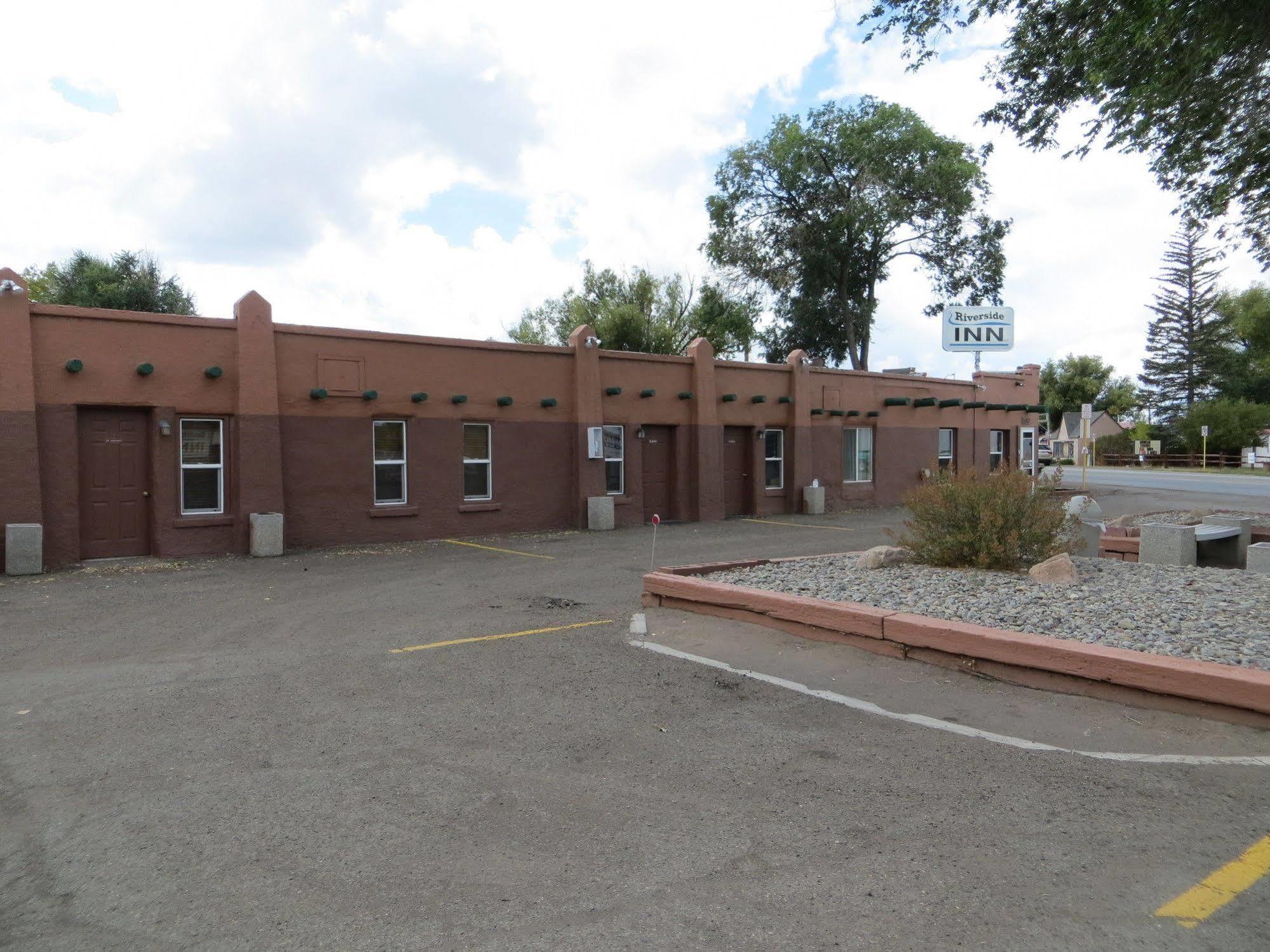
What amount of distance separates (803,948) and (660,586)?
6318 millimetres

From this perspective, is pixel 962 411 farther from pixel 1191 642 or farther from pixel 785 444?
pixel 1191 642

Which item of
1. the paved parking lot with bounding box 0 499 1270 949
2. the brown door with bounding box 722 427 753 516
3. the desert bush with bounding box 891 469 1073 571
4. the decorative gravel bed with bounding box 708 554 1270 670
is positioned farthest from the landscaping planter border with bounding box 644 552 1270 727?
the brown door with bounding box 722 427 753 516

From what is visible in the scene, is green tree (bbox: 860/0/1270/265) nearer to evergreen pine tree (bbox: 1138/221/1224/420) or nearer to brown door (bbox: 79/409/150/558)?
brown door (bbox: 79/409/150/558)

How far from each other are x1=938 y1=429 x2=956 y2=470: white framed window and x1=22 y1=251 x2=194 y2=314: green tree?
1090 inches

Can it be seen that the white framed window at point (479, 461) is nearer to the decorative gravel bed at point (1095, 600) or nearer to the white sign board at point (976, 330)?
the decorative gravel bed at point (1095, 600)

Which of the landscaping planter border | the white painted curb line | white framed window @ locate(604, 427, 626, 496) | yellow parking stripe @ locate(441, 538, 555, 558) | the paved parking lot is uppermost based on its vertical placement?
white framed window @ locate(604, 427, 626, 496)

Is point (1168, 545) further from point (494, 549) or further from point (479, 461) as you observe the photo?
point (479, 461)

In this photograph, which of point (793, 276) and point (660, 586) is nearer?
point (660, 586)

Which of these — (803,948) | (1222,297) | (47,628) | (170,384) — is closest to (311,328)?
(170,384)

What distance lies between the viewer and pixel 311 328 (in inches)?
617

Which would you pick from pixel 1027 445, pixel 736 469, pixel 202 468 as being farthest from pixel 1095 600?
pixel 1027 445

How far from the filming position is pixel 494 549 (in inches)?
623

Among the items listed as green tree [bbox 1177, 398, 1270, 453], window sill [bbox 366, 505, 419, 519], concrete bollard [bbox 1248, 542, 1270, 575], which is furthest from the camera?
green tree [bbox 1177, 398, 1270, 453]

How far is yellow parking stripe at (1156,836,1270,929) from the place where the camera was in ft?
10.8
